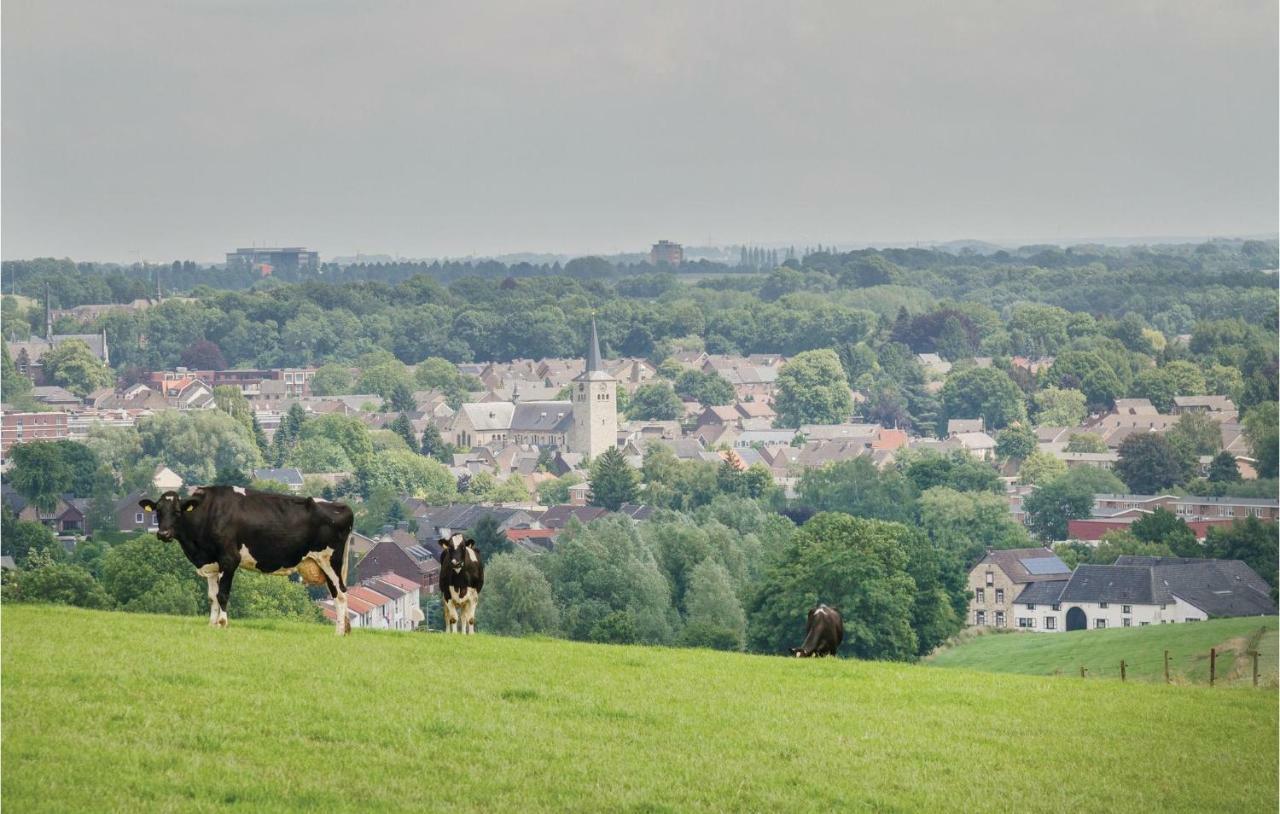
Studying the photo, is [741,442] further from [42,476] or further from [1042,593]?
[1042,593]

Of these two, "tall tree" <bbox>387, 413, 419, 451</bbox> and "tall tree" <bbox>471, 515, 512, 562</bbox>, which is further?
"tall tree" <bbox>387, 413, 419, 451</bbox>

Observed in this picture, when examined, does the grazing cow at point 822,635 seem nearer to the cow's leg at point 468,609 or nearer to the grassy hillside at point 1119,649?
the cow's leg at point 468,609

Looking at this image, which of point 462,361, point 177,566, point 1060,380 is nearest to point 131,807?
point 177,566

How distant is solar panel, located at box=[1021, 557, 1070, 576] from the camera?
60.9 metres

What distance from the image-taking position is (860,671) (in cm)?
1264

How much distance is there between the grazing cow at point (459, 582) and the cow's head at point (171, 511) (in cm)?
285

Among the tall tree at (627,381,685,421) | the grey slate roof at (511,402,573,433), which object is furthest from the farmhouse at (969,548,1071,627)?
the tall tree at (627,381,685,421)

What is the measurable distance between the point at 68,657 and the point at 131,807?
2.68m

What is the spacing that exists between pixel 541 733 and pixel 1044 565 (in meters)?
53.9

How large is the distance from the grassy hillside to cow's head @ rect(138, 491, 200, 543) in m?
22.1

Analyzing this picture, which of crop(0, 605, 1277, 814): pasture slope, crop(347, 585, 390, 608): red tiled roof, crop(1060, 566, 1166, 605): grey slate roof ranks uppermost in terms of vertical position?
crop(0, 605, 1277, 814): pasture slope

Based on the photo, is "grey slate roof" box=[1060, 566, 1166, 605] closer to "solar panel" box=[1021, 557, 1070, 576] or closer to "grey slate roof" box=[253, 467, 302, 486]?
"solar panel" box=[1021, 557, 1070, 576]

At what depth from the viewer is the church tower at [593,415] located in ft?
396

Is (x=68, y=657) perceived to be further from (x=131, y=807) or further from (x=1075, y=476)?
(x=1075, y=476)
